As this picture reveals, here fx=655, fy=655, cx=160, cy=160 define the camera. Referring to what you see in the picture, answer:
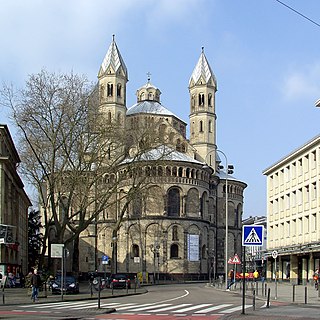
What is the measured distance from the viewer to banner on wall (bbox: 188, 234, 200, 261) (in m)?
92.3

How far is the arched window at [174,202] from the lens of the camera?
92438mm

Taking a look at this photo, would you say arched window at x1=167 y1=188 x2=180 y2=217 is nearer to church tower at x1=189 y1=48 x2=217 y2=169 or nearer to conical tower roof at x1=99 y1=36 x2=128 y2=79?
church tower at x1=189 y1=48 x2=217 y2=169

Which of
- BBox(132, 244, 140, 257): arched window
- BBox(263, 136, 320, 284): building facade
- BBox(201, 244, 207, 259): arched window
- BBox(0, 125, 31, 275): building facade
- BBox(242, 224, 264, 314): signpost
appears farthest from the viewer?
BBox(201, 244, 207, 259): arched window

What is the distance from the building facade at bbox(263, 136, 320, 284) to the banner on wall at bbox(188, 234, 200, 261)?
63.2 feet

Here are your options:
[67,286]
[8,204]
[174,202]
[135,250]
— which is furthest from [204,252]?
[67,286]

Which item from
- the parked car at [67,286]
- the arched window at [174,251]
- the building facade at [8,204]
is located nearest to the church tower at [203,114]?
the arched window at [174,251]

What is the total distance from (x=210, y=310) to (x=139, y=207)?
6487 centimetres

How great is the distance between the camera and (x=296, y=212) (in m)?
63.1

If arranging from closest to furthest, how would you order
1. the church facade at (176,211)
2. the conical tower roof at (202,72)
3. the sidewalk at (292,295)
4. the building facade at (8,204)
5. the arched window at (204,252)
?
the sidewalk at (292,295) → the building facade at (8,204) → the church facade at (176,211) → the arched window at (204,252) → the conical tower roof at (202,72)

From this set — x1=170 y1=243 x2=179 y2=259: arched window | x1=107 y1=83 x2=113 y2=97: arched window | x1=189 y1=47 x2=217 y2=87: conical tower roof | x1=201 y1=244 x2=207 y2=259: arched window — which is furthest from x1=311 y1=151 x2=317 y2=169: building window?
x1=189 y1=47 x2=217 y2=87: conical tower roof

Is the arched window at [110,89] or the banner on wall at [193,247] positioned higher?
the arched window at [110,89]

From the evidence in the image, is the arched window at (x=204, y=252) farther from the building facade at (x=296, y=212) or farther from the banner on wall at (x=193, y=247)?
the building facade at (x=296, y=212)

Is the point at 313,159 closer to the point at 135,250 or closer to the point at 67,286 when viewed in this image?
the point at 67,286

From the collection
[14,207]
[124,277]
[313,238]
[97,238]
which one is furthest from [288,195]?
[97,238]
